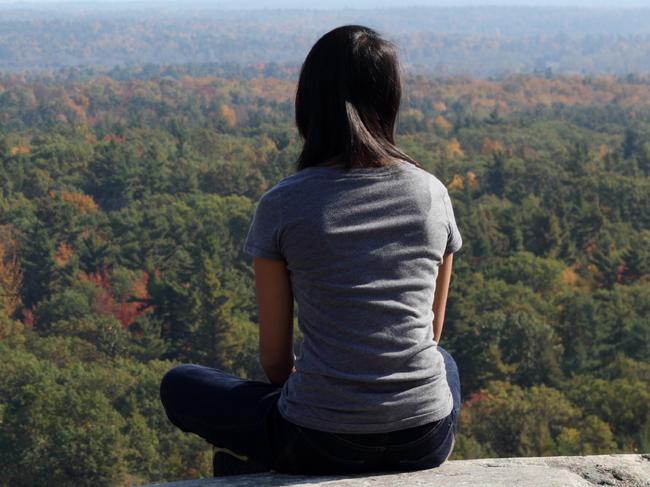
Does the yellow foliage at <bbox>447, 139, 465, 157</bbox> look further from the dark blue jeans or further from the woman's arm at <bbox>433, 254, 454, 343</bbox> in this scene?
the dark blue jeans

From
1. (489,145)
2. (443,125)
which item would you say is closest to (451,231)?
(489,145)

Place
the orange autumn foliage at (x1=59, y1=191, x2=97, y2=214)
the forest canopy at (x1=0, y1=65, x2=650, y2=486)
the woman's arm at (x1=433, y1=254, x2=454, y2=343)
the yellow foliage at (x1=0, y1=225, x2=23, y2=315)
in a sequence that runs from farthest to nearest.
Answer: the orange autumn foliage at (x1=59, y1=191, x2=97, y2=214)
the yellow foliage at (x1=0, y1=225, x2=23, y2=315)
the forest canopy at (x1=0, y1=65, x2=650, y2=486)
the woman's arm at (x1=433, y1=254, x2=454, y2=343)

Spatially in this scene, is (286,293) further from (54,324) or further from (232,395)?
(54,324)

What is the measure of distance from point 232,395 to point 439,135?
221 ft

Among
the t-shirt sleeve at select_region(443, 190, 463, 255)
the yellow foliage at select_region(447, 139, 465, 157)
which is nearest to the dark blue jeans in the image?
the t-shirt sleeve at select_region(443, 190, 463, 255)

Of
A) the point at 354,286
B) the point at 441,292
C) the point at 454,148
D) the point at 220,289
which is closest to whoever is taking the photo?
the point at 354,286

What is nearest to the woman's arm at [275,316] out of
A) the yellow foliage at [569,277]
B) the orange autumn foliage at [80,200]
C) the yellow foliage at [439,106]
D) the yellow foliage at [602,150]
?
the yellow foliage at [569,277]

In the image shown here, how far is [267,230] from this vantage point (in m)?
2.27

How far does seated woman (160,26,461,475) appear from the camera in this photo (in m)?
2.24

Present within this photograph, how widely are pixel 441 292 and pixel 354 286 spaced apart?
46 cm

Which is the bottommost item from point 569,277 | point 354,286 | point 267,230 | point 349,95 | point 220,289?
point 220,289

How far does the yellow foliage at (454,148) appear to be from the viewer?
2263 inches

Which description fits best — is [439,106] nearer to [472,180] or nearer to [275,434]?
[472,180]

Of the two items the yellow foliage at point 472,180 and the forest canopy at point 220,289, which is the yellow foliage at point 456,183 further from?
the yellow foliage at point 472,180
